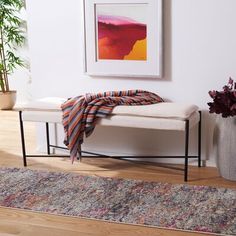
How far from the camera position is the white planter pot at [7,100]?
A: 5453 mm

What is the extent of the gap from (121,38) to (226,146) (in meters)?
1.14

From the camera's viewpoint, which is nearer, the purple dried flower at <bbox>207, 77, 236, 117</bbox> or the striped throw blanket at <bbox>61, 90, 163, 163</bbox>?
the purple dried flower at <bbox>207, 77, 236, 117</bbox>

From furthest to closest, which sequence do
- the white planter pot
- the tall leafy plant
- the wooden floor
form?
1. the white planter pot
2. the tall leafy plant
3. the wooden floor

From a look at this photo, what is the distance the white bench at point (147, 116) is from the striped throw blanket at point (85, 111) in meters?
0.06

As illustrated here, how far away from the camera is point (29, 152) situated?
3.71m

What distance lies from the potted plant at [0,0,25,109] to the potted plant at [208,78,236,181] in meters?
3.22

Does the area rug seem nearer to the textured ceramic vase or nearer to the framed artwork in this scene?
the textured ceramic vase

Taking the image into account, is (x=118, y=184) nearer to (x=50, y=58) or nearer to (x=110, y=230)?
(x=110, y=230)

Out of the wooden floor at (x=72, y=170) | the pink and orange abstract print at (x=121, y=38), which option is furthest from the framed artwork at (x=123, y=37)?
the wooden floor at (x=72, y=170)

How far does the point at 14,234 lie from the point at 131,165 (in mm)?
1285

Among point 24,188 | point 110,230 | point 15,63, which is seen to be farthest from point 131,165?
point 15,63

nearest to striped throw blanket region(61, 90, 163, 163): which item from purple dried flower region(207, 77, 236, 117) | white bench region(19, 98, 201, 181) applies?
white bench region(19, 98, 201, 181)

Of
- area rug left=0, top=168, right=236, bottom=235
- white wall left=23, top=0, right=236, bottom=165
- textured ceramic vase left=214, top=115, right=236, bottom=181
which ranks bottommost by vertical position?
area rug left=0, top=168, right=236, bottom=235

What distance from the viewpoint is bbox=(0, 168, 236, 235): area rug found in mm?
2375
